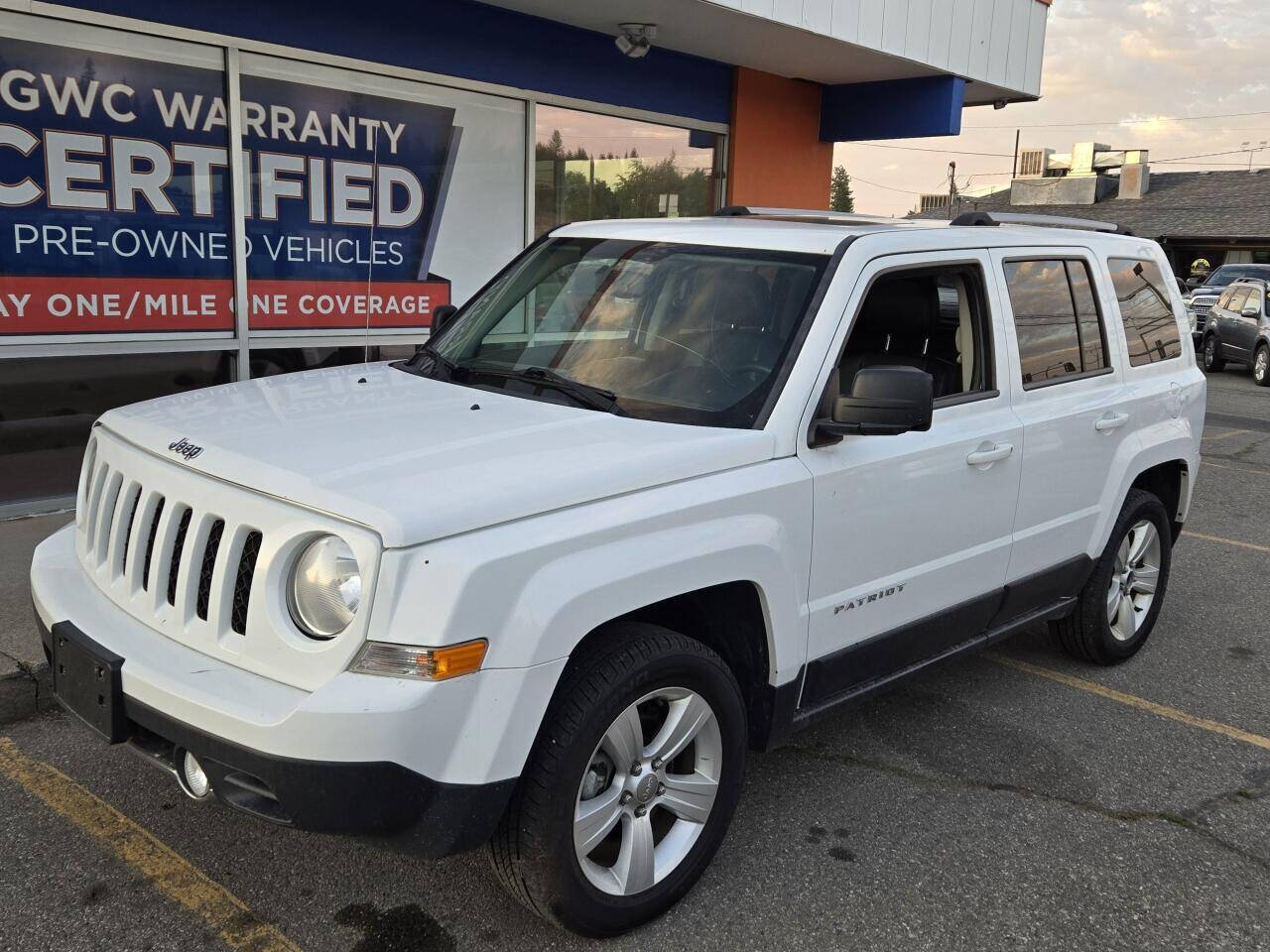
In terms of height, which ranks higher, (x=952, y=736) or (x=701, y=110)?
(x=701, y=110)

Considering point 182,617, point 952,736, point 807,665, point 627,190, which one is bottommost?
point 952,736

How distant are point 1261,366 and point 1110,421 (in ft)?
53.0

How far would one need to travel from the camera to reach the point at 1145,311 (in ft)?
16.6

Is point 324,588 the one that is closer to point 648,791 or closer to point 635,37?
point 648,791

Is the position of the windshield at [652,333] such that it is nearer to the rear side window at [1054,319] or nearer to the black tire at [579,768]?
the black tire at [579,768]

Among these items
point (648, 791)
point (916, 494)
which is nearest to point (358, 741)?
point (648, 791)

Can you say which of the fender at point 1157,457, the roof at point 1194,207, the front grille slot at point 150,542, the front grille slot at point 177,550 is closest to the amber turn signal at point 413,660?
the front grille slot at point 177,550

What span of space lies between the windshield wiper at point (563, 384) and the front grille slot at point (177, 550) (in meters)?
1.16

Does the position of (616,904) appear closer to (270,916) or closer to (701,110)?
(270,916)

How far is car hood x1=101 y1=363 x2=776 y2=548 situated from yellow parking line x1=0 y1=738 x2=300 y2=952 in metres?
1.22

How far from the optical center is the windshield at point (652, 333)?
343 cm

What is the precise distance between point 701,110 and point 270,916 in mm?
9014

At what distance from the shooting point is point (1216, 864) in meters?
3.56

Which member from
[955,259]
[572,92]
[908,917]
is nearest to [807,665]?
[908,917]
